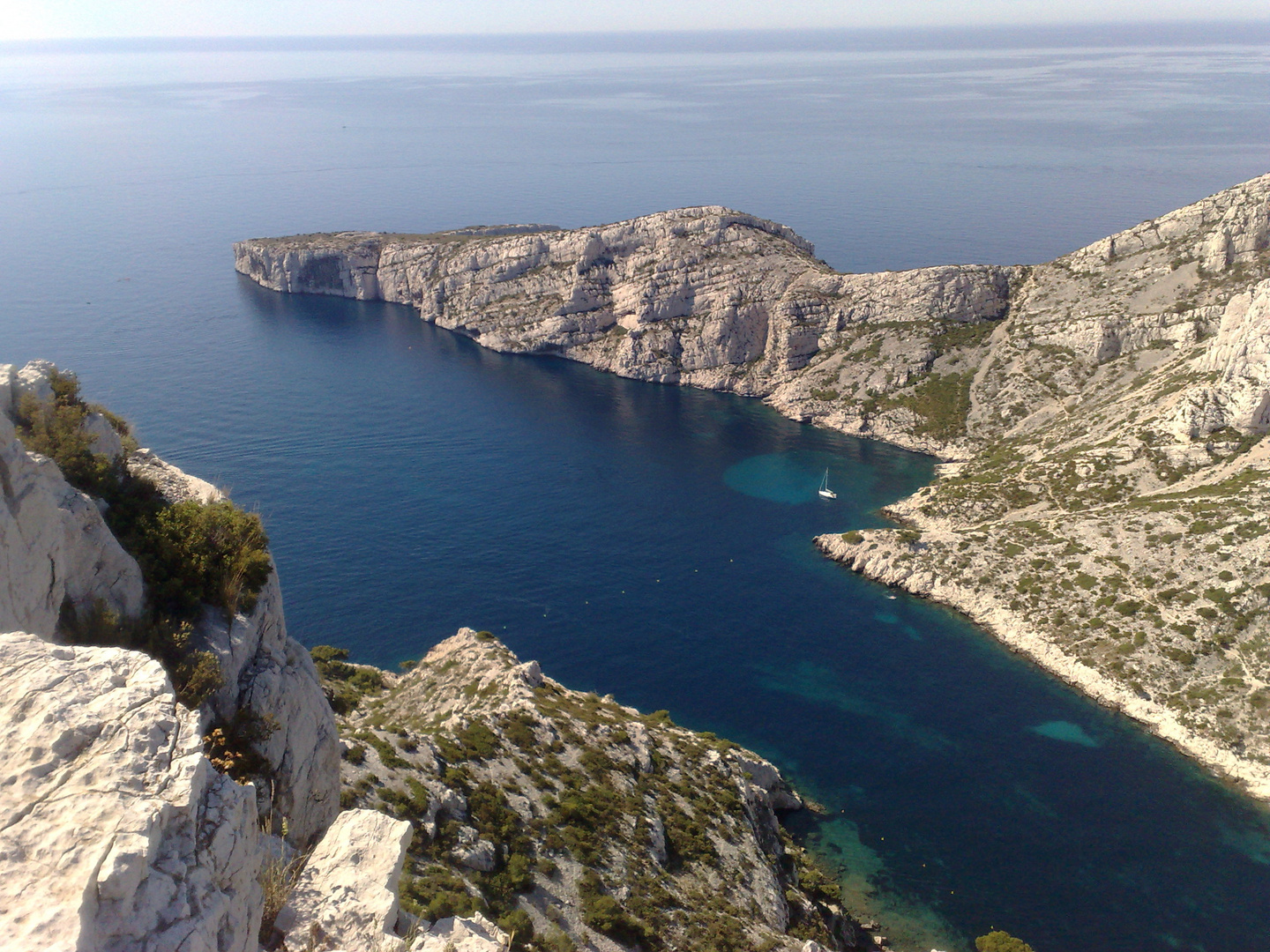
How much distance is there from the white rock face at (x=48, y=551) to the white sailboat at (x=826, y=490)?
268ft

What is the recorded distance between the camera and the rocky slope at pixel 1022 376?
62.1m

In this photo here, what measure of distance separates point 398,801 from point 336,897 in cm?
1889

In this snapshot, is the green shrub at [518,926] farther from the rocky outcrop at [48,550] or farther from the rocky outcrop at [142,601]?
the rocky outcrop at [48,550]

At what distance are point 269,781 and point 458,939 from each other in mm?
6695

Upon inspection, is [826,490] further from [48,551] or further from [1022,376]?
[48,551]

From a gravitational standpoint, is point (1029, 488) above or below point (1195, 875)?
above

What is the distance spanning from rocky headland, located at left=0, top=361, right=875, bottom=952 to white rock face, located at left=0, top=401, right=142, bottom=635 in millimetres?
58

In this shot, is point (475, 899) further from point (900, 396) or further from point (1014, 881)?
point (900, 396)

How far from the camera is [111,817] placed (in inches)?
376

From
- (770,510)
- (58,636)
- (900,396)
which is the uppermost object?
(58,636)

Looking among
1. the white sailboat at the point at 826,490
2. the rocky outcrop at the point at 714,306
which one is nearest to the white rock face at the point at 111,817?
the white sailboat at the point at 826,490

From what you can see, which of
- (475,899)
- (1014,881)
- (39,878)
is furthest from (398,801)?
(1014,881)

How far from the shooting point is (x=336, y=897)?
1360 cm

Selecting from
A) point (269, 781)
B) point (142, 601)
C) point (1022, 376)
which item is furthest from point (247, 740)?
point (1022, 376)
